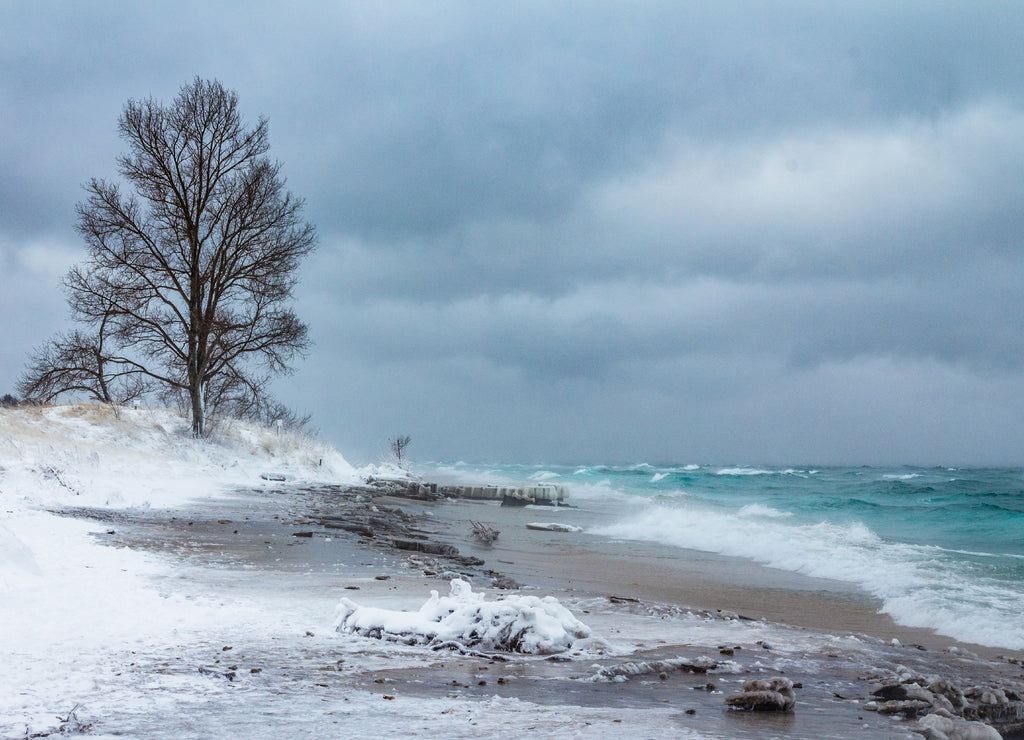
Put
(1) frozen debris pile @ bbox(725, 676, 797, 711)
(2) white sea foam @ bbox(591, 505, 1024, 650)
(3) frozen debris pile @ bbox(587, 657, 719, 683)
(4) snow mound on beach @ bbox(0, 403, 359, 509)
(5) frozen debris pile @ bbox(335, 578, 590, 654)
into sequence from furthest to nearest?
(4) snow mound on beach @ bbox(0, 403, 359, 509), (2) white sea foam @ bbox(591, 505, 1024, 650), (5) frozen debris pile @ bbox(335, 578, 590, 654), (3) frozen debris pile @ bbox(587, 657, 719, 683), (1) frozen debris pile @ bbox(725, 676, 797, 711)

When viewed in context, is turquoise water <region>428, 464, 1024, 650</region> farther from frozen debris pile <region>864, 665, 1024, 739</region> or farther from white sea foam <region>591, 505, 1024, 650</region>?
frozen debris pile <region>864, 665, 1024, 739</region>

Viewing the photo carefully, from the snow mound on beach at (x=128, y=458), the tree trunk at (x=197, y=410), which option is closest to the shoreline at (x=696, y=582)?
the snow mound on beach at (x=128, y=458)

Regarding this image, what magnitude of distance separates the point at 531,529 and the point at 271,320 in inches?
416

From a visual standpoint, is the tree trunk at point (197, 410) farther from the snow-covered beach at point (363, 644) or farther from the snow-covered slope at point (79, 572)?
the snow-covered beach at point (363, 644)

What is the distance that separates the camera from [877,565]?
490 inches

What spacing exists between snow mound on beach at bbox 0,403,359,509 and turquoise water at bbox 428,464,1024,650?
9.84 metres

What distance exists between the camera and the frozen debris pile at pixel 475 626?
16.7 feet

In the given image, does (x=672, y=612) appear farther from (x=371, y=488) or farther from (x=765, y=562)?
(x=371, y=488)

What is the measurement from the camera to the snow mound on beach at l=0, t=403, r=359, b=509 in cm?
→ 1198

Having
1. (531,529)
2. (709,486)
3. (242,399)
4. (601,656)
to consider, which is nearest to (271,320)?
(242,399)

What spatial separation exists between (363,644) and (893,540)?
16639 mm

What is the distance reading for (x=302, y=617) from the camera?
5629 millimetres

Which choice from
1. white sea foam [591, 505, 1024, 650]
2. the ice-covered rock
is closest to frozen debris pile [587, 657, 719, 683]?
the ice-covered rock

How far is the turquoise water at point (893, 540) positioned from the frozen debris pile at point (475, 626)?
522 cm
